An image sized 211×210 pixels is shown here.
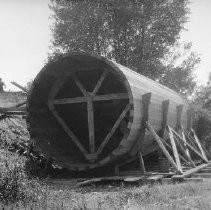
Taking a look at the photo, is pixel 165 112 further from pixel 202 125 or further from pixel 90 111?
pixel 202 125

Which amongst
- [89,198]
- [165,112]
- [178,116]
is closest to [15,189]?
[89,198]

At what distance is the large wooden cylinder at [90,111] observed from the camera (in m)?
10.5

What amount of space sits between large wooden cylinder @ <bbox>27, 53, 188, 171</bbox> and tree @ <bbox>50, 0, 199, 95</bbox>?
12984mm

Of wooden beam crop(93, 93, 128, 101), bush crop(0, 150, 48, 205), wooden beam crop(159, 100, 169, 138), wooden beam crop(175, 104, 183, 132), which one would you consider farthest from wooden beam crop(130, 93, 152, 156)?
bush crop(0, 150, 48, 205)

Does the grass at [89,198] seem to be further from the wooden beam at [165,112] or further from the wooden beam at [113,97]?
the wooden beam at [165,112]

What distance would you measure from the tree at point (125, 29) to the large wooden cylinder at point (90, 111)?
12984 millimetres

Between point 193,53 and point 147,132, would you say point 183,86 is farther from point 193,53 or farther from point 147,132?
point 147,132

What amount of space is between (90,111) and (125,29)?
16639mm

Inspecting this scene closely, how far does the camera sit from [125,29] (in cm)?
2747

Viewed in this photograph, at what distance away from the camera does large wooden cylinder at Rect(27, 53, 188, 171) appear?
34.3 ft

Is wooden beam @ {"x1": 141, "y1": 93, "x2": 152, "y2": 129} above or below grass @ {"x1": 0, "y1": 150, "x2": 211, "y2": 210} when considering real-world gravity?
above

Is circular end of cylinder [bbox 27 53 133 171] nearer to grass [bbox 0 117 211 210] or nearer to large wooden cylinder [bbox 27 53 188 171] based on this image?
large wooden cylinder [bbox 27 53 188 171]

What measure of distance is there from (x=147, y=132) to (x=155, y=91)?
5.22 feet

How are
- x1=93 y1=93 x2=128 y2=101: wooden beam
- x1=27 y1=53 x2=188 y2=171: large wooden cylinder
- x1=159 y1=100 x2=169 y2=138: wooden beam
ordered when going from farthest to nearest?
x1=159 y1=100 x2=169 y2=138: wooden beam
x1=93 y1=93 x2=128 y2=101: wooden beam
x1=27 y1=53 x2=188 y2=171: large wooden cylinder
